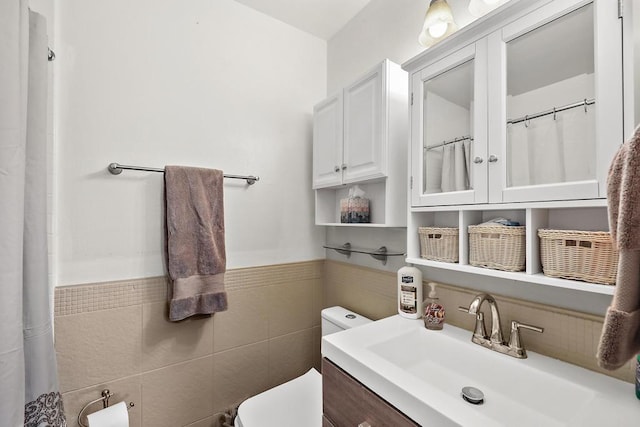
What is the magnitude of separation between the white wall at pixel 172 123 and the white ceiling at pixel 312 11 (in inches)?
2.1

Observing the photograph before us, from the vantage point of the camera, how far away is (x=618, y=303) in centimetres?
45

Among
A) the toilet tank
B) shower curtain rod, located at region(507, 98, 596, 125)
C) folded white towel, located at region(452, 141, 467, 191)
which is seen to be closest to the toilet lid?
the toilet tank

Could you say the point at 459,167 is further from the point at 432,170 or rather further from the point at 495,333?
the point at 495,333

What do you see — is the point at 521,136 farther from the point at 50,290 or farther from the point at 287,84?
the point at 50,290

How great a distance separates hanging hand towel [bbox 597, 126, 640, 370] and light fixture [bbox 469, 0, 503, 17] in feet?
2.78

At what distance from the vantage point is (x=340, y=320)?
1.52 meters

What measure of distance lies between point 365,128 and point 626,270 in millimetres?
1068

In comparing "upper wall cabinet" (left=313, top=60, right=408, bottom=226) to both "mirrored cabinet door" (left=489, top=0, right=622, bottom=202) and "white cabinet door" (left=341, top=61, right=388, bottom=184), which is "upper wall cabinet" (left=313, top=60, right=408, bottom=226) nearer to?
"white cabinet door" (left=341, top=61, right=388, bottom=184)

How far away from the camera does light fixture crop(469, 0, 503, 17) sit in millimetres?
1015

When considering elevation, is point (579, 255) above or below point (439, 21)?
below

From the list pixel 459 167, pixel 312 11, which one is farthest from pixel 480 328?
pixel 312 11

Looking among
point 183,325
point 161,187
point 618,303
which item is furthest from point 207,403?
point 618,303

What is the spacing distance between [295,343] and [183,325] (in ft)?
2.25

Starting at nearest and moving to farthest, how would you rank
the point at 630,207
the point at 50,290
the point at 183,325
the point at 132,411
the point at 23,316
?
the point at 630,207 → the point at 23,316 → the point at 50,290 → the point at 132,411 → the point at 183,325
